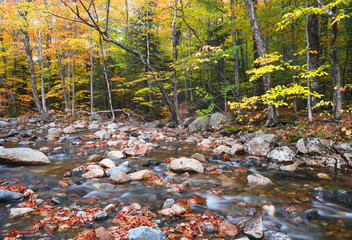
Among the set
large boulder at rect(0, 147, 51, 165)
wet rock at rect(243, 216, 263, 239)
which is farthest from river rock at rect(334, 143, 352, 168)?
large boulder at rect(0, 147, 51, 165)

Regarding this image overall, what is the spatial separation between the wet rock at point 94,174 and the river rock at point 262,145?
5243mm

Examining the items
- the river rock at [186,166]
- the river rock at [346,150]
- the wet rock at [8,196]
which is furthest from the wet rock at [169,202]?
the river rock at [346,150]

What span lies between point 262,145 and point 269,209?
13.5ft

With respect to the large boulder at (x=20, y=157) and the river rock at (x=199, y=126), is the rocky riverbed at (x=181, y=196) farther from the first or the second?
the river rock at (x=199, y=126)

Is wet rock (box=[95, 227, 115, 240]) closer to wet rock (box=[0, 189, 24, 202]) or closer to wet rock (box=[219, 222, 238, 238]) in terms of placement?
wet rock (box=[219, 222, 238, 238])

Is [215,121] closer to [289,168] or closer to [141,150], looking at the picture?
[141,150]

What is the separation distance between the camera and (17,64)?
21.8 m

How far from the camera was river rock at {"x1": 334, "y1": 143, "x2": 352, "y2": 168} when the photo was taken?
17.0 ft

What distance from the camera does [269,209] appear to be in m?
3.07

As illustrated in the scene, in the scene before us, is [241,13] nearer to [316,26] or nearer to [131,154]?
[316,26]

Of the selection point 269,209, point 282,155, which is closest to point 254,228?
point 269,209

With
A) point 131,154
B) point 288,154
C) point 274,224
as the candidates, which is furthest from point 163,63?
point 274,224

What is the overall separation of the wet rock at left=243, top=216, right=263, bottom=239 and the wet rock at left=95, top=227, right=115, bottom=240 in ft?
5.70

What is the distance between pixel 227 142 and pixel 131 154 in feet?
14.1
